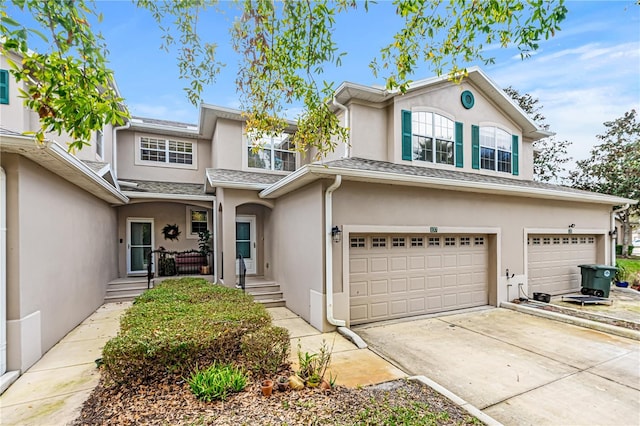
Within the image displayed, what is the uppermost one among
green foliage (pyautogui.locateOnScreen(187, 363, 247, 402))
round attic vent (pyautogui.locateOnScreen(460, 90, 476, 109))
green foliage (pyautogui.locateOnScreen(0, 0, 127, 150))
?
round attic vent (pyautogui.locateOnScreen(460, 90, 476, 109))

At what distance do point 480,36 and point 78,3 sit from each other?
456 cm

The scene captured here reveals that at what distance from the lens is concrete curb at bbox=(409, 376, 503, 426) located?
3436 millimetres

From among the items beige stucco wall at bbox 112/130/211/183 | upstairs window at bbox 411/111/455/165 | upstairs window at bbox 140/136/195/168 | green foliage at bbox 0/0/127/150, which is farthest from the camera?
upstairs window at bbox 140/136/195/168

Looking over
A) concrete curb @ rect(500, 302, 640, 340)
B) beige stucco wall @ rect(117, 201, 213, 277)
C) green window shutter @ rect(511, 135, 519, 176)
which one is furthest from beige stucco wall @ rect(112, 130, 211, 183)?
concrete curb @ rect(500, 302, 640, 340)

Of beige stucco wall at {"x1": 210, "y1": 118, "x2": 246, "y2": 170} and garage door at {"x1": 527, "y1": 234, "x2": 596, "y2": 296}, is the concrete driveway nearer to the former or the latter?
garage door at {"x1": 527, "y1": 234, "x2": 596, "y2": 296}

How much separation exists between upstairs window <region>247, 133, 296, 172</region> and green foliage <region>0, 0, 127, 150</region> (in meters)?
8.59

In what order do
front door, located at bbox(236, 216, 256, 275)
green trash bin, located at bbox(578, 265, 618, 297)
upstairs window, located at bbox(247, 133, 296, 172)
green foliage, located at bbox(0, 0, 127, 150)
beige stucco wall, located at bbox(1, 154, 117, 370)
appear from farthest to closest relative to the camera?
upstairs window, located at bbox(247, 133, 296, 172) → front door, located at bbox(236, 216, 256, 275) → green trash bin, located at bbox(578, 265, 618, 297) → beige stucco wall, located at bbox(1, 154, 117, 370) → green foliage, located at bbox(0, 0, 127, 150)

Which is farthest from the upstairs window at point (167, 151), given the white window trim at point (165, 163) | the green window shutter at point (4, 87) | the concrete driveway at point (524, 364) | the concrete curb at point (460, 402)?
the concrete curb at point (460, 402)

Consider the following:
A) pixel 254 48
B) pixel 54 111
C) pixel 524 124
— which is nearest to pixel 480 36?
pixel 254 48

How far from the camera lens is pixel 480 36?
429 cm

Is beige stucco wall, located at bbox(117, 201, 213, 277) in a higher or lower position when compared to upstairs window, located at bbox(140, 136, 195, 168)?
lower

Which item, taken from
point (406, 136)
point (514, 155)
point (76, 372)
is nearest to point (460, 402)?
point (76, 372)

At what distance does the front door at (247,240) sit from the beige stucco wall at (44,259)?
4.37 metres

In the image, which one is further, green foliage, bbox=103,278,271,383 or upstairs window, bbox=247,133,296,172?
upstairs window, bbox=247,133,296,172
